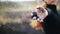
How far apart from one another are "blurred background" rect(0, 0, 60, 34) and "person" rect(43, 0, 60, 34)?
0.21ft

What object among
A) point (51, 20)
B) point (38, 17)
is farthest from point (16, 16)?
point (51, 20)

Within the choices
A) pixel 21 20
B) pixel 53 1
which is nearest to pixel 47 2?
pixel 53 1

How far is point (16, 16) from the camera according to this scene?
4.31 ft

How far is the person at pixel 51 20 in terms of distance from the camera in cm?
125

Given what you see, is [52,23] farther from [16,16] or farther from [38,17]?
[16,16]

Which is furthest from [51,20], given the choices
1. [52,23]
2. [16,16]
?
[16,16]

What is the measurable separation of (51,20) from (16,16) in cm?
31

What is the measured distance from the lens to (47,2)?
1295mm

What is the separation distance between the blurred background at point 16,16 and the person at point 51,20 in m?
0.06

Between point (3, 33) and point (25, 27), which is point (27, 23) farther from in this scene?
point (3, 33)

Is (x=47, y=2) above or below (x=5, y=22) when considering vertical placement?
above

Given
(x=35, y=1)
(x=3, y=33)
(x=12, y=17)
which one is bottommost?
(x=3, y=33)

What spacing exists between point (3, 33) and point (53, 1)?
0.53 m

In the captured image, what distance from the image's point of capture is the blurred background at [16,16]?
1307 mm
